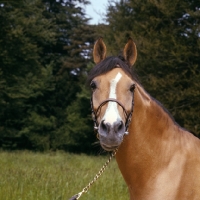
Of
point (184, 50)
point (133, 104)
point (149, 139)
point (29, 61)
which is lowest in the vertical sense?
point (29, 61)

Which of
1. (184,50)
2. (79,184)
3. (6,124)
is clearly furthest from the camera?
(6,124)

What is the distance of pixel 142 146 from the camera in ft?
10.6

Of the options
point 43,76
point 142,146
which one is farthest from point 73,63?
point 142,146

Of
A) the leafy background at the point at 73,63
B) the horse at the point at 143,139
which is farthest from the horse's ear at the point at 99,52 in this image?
the leafy background at the point at 73,63

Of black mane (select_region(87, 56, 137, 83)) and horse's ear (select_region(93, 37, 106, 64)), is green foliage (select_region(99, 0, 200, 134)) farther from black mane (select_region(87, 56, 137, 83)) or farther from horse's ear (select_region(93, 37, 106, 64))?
black mane (select_region(87, 56, 137, 83))

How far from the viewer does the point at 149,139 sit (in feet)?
10.7

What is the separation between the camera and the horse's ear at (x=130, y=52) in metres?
3.33

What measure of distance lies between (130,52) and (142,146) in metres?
0.81

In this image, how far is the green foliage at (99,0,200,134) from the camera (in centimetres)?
1681

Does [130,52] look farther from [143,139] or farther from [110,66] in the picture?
[143,139]

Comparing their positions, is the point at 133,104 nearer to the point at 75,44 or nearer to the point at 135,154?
the point at 135,154

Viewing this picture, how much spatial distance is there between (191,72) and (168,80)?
107 cm

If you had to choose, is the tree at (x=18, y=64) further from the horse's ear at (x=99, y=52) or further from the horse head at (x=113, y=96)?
the horse head at (x=113, y=96)

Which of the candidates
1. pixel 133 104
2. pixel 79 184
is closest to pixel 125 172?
pixel 133 104
